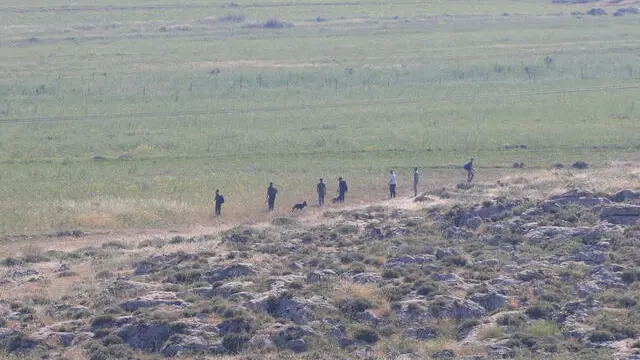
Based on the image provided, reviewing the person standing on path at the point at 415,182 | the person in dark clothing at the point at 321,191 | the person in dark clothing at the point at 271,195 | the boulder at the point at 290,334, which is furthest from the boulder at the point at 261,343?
the person standing on path at the point at 415,182

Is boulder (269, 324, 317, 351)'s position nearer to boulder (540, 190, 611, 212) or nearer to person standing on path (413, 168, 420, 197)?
boulder (540, 190, 611, 212)

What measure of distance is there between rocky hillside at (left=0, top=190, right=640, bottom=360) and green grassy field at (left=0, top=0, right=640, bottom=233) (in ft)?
30.2

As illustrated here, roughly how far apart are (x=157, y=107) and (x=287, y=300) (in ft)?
140

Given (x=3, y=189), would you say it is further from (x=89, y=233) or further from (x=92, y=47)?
(x=92, y=47)

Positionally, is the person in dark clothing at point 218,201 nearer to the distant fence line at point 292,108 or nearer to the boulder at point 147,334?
the boulder at point 147,334

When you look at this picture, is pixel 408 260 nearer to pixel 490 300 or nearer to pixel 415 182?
pixel 490 300

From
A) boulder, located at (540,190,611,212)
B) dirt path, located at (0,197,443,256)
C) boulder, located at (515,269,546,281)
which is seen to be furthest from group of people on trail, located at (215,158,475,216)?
boulder, located at (515,269,546,281)

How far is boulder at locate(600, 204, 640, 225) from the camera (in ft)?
113

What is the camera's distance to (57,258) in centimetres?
3650

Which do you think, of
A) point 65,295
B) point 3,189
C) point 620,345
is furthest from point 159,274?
A: point 3,189

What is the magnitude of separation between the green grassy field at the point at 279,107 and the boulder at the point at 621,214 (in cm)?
1337

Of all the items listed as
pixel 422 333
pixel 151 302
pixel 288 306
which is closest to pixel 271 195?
pixel 151 302

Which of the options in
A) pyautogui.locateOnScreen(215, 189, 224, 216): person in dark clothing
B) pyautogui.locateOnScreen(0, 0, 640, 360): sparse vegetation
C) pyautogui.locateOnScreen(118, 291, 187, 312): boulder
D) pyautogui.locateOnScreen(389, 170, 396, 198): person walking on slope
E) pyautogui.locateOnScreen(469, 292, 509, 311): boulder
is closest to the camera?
pyautogui.locateOnScreen(0, 0, 640, 360): sparse vegetation

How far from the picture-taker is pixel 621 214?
3478cm
